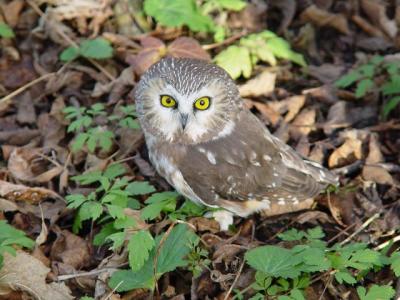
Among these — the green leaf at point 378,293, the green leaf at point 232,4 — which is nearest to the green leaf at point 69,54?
the green leaf at point 232,4

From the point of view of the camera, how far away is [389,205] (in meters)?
4.43

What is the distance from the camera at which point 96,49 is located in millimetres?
5301

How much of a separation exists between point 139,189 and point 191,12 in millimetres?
2118

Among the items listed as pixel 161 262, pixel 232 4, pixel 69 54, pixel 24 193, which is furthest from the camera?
pixel 232 4

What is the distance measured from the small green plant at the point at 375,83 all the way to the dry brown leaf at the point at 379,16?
0.74m

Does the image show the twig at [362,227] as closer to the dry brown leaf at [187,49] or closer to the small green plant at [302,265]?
the small green plant at [302,265]

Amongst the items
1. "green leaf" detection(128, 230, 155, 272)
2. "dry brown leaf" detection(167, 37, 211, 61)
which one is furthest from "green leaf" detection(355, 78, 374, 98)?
"green leaf" detection(128, 230, 155, 272)

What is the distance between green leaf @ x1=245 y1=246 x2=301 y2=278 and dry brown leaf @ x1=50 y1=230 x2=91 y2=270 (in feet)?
3.81

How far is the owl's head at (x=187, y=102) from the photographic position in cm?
385

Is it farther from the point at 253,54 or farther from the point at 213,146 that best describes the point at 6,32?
the point at 213,146

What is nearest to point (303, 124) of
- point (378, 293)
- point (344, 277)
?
point (344, 277)

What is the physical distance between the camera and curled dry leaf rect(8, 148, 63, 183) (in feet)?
14.8

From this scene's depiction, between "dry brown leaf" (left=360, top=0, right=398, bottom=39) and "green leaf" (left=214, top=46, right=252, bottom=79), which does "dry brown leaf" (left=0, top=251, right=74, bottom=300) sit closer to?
"green leaf" (left=214, top=46, right=252, bottom=79)

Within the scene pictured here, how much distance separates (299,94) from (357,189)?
119cm
